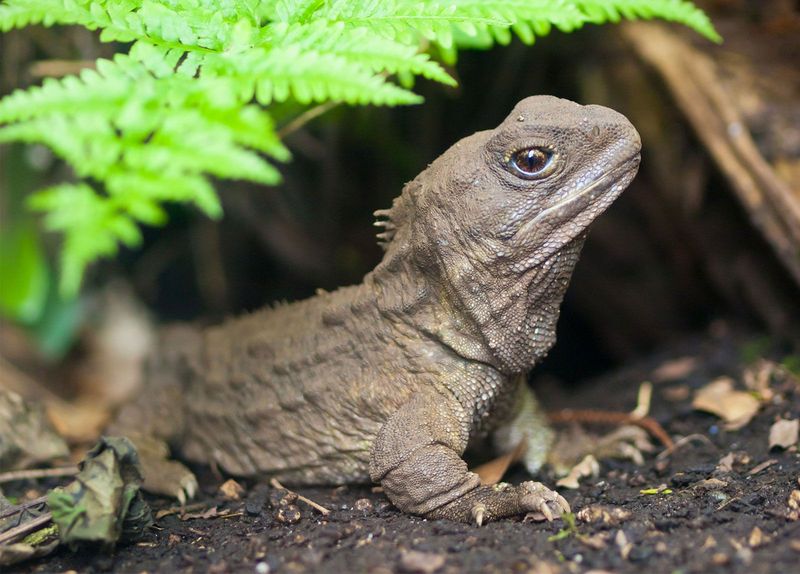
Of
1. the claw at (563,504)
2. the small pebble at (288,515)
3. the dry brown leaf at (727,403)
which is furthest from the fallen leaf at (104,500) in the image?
the dry brown leaf at (727,403)

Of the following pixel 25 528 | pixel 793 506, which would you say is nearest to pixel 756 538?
pixel 793 506

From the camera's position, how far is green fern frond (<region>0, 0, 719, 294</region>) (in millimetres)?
3033

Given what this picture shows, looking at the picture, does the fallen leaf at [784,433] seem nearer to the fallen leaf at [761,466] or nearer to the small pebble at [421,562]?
the fallen leaf at [761,466]

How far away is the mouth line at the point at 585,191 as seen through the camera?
14.7 ft

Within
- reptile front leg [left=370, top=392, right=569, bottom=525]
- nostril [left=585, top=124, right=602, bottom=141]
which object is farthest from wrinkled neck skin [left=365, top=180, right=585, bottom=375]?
nostril [left=585, top=124, right=602, bottom=141]

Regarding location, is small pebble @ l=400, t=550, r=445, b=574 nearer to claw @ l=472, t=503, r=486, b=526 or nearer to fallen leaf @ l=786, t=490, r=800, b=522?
claw @ l=472, t=503, r=486, b=526

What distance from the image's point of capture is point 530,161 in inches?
176

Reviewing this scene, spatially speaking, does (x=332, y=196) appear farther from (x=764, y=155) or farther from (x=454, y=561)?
(x=454, y=561)

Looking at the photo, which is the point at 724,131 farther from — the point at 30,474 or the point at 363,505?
the point at 30,474

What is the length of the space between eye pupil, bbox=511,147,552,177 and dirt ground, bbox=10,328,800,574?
1912 millimetres

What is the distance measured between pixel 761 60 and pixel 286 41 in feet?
17.0

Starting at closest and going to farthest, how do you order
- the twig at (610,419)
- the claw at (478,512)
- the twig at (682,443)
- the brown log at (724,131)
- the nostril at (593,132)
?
the claw at (478,512)
the nostril at (593,132)
the twig at (682,443)
the twig at (610,419)
the brown log at (724,131)

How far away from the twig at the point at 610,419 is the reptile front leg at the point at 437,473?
1.77 metres

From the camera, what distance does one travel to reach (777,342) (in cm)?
689
